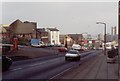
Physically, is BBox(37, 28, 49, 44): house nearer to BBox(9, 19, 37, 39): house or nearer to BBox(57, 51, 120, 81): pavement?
BBox(9, 19, 37, 39): house

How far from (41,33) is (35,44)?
77770mm

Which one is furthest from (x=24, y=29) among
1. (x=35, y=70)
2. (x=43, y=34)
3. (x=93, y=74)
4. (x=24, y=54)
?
(x=93, y=74)

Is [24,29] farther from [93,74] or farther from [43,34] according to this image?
[93,74]

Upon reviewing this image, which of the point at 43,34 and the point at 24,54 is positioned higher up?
the point at 43,34

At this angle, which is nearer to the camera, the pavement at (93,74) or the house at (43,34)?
the pavement at (93,74)

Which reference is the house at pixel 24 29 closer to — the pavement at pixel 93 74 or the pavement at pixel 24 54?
the pavement at pixel 24 54

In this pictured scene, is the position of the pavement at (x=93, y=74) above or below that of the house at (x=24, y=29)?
below

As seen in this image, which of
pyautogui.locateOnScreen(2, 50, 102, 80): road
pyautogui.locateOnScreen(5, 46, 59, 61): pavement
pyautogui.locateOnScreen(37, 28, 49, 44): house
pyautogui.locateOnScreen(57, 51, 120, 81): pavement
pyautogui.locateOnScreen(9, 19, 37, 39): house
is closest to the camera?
pyautogui.locateOnScreen(57, 51, 120, 81): pavement

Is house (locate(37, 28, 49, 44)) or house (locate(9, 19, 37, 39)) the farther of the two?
house (locate(37, 28, 49, 44))

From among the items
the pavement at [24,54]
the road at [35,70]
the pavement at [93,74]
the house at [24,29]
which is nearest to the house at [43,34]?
the house at [24,29]

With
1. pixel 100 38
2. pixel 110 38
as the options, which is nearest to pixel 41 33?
pixel 100 38

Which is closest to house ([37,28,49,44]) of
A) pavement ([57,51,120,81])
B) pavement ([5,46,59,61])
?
pavement ([5,46,59,61])

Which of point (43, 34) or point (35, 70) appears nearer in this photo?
point (35, 70)

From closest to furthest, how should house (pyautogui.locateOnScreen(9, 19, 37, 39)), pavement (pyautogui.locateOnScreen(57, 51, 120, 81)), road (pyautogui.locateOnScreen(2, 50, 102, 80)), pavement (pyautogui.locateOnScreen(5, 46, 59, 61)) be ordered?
pavement (pyautogui.locateOnScreen(57, 51, 120, 81))
road (pyautogui.locateOnScreen(2, 50, 102, 80))
pavement (pyautogui.locateOnScreen(5, 46, 59, 61))
house (pyautogui.locateOnScreen(9, 19, 37, 39))
